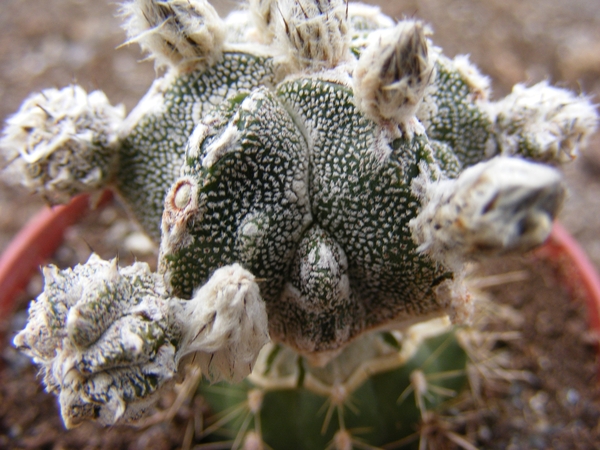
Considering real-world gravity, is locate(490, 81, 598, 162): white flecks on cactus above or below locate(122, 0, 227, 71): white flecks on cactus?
below

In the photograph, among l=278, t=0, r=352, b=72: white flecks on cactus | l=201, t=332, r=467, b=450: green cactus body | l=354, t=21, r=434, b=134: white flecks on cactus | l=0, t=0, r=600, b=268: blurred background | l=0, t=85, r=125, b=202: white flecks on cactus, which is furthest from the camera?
l=0, t=0, r=600, b=268: blurred background

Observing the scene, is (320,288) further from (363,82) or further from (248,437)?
(248,437)

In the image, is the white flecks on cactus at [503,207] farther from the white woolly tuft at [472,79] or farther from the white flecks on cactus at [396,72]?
the white woolly tuft at [472,79]

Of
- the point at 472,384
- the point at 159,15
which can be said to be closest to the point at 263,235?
the point at 159,15

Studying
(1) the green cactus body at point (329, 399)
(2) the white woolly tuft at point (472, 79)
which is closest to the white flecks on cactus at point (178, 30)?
(2) the white woolly tuft at point (472, 79)

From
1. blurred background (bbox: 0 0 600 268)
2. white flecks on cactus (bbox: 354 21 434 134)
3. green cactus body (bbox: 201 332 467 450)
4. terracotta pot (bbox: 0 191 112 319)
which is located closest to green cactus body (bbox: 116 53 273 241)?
white flecks on cactus (bbox: 354 21 434 134)

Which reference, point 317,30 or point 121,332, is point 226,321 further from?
point 317,30

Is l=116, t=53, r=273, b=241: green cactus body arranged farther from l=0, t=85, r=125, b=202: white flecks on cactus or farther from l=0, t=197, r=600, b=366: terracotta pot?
l=0, t=197, r=600, b=366: terracotta pot
